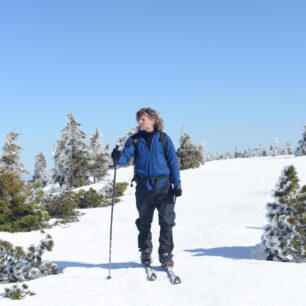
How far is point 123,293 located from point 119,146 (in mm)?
2434

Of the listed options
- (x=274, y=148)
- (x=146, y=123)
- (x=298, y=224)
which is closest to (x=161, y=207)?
(x=146, y=123)

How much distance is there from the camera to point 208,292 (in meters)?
6.12

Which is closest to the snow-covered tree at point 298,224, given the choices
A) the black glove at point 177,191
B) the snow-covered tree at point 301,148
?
the black glove at point 177,191

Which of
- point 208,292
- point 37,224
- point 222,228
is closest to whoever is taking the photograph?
point 208,292

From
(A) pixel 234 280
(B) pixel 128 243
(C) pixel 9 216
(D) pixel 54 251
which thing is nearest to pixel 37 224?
(C) pixel 9 216

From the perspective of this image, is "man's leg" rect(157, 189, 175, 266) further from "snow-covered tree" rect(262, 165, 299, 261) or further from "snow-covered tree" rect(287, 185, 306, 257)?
"snow-covered tree" rect(287, 185, 306, 257)

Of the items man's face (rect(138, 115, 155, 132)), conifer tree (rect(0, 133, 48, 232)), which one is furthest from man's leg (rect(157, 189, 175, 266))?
conifer tree (rect(0, 133, 48, 232))

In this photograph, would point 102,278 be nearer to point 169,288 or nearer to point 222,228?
point 169,288

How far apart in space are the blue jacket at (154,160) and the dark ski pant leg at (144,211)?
27cm

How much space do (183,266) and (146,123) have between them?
2380 millimetres

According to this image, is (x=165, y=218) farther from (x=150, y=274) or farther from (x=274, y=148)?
(x=274, y=148)

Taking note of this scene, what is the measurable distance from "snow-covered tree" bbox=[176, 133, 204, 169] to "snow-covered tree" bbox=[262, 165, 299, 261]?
23.7 meters

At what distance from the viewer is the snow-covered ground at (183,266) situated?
6.03 m

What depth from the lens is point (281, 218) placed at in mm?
7773
